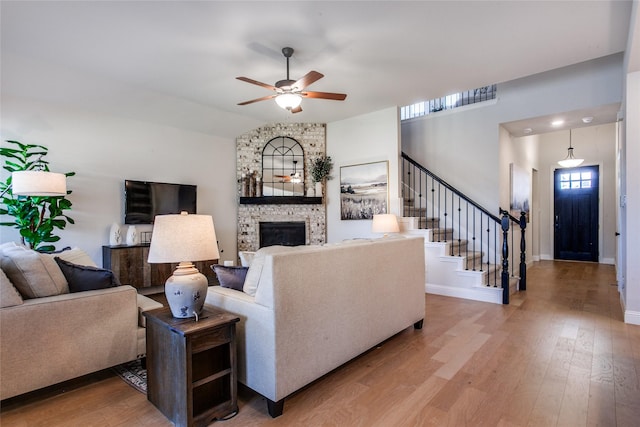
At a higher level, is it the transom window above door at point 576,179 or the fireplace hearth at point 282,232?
the transom window above door at point 576,179

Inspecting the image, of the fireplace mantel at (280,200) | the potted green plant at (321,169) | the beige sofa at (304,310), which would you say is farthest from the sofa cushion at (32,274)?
the potted green plant at (321,169)

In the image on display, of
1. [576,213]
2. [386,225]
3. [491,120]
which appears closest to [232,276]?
[386,225]

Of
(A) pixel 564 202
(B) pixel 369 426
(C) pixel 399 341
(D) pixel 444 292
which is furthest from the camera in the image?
(A) pixel 564 202

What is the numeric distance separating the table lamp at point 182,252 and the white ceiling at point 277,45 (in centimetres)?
201

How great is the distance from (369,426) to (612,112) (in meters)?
5.77

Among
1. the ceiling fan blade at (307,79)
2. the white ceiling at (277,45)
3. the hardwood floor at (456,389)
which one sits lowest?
the hardwood floor at (456,389)

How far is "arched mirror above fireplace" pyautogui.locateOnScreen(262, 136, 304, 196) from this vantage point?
20.9 ft

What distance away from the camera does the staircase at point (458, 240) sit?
14.5 ft

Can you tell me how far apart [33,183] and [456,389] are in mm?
4414

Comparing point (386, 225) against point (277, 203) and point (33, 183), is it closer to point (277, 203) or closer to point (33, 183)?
point (277, 203)

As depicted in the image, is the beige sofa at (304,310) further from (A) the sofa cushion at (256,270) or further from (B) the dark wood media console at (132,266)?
(B) the dark wood media console at (132,266)

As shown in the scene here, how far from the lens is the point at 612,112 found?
4762 millimetres

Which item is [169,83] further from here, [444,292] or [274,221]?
[444,292]

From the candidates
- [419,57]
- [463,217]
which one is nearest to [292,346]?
[419,57]
